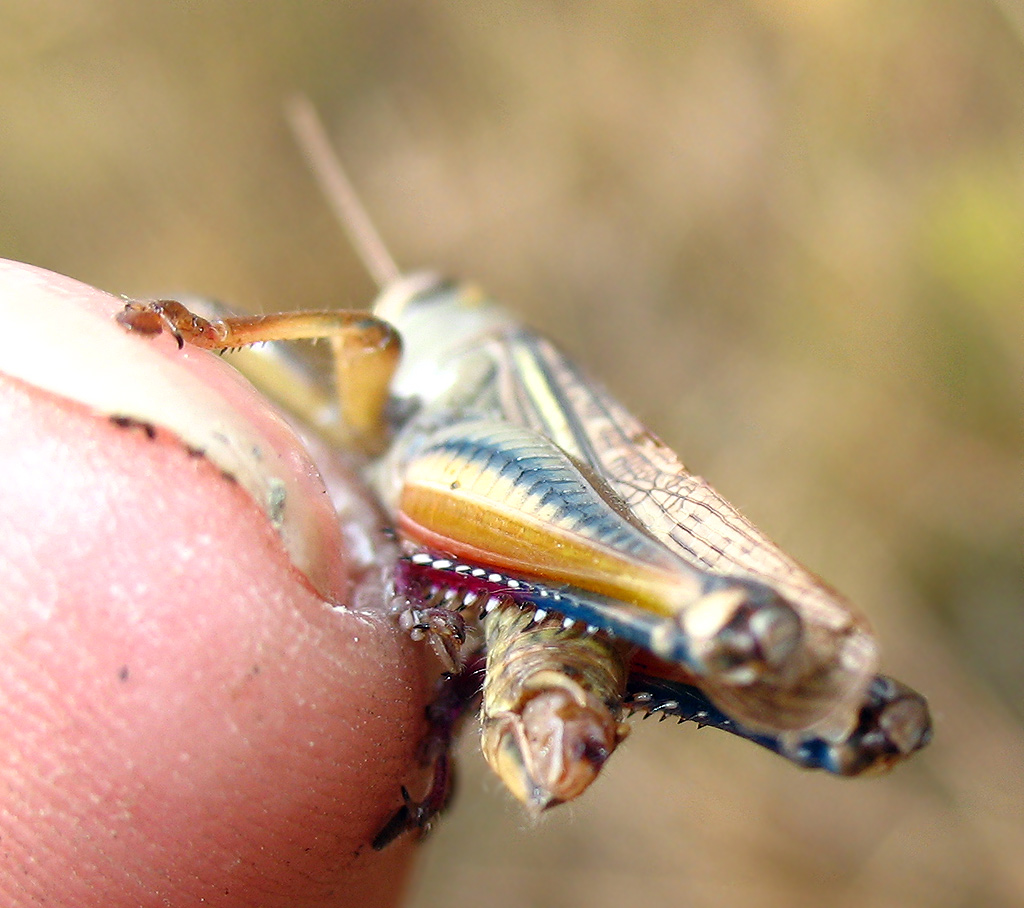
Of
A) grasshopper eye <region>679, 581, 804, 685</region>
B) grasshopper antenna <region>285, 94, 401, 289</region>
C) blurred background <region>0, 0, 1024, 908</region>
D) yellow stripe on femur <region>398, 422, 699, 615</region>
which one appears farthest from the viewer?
grasshopper antenna <region>285, 94, 401, 289</region>

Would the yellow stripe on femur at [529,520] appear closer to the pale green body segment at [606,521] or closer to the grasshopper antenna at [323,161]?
the pale green body segment at [606,521]

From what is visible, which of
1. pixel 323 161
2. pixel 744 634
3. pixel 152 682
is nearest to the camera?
pixel 744 634

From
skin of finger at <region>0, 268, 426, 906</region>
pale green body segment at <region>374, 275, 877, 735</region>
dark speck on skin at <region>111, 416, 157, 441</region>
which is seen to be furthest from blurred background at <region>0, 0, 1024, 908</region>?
dark speck on skin at <region>111, 416, 157, 441</region>

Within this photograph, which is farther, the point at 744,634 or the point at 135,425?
the point at 135,425

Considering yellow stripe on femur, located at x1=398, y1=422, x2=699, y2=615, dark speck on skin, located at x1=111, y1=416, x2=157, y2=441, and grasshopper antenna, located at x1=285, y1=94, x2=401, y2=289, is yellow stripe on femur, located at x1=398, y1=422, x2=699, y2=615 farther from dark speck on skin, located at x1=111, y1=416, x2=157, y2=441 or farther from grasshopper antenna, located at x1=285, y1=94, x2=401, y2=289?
grasshopper antenna, located at x1=285, y1=94, x2=401, y2=289

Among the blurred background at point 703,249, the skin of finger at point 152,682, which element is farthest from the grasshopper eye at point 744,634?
the blurred background at point 703,249

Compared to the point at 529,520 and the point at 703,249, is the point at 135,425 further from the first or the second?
the point at 703,249

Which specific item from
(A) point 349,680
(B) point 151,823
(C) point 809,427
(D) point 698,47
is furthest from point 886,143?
(B) point 151,823

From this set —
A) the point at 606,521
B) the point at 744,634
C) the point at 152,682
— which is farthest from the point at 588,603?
the point at 152,682
